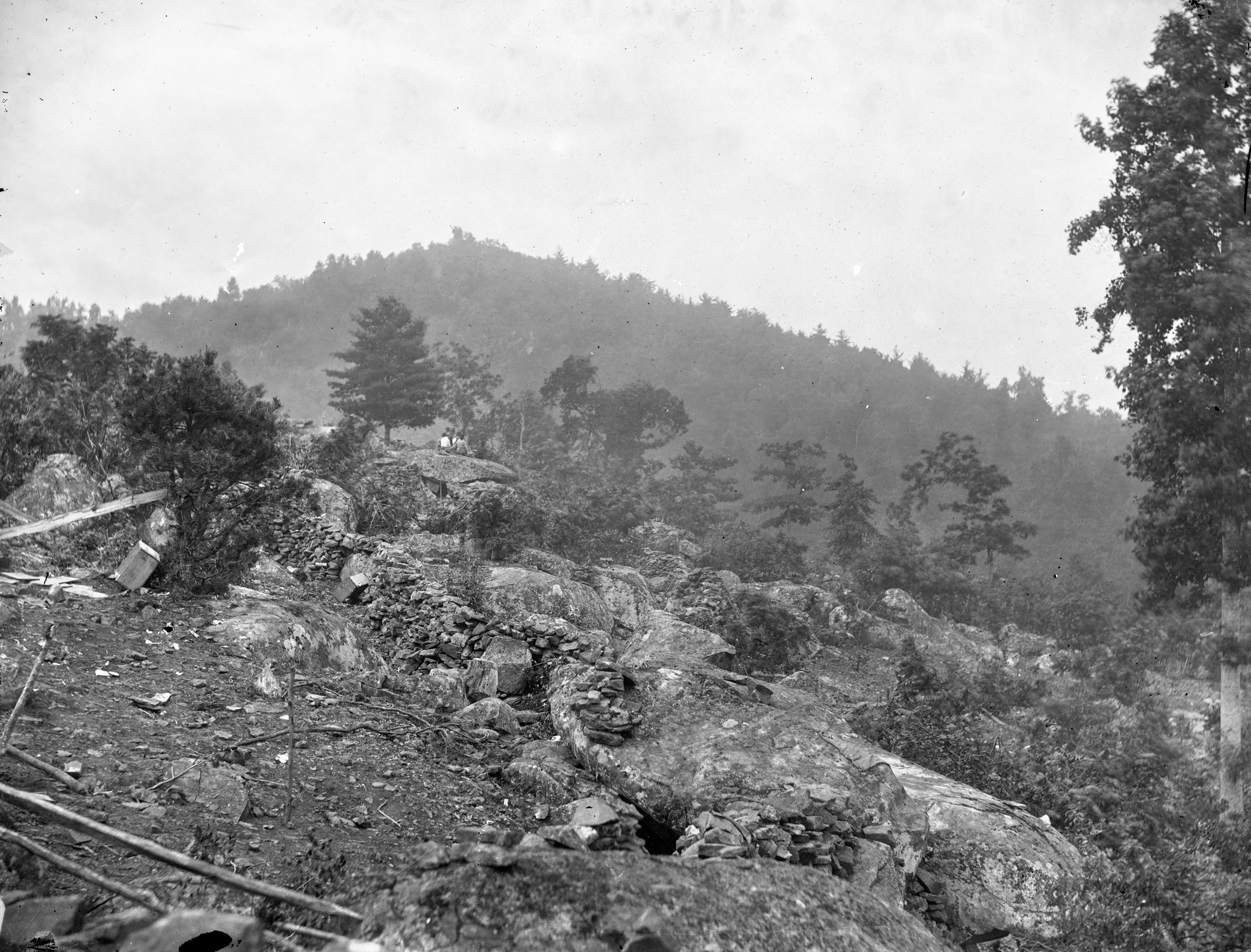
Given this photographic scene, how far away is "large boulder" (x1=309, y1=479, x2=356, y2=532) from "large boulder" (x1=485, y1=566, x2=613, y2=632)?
13.4 ft

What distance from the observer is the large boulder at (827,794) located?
5410mm

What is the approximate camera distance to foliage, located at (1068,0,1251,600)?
1155 centimetres

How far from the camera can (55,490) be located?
1093cm

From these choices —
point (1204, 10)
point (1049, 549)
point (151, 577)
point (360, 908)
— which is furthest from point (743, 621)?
point (1049, 549)

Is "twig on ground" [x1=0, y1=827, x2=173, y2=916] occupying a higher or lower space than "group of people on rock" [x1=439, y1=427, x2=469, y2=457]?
lower

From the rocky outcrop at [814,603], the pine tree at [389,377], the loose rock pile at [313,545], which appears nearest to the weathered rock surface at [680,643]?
the loose rock pile at [313,545]

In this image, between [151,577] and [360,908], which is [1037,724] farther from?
[151,577]

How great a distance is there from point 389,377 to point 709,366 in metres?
39.5

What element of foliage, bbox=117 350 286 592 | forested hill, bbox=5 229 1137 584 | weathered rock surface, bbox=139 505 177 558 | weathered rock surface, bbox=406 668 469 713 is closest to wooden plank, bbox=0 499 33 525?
weathered rock surface, bbox=139 505 177 558

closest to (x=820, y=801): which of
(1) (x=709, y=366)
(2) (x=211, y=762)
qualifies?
(2) (x=211, y=762)

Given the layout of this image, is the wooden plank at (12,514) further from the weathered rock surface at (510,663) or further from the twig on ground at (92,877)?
the twig on ground at (92,877)

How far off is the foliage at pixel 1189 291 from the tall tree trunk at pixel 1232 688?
0.27m

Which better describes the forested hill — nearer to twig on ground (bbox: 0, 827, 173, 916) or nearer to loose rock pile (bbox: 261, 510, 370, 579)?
loose rock pile (bbox: 261, 510, 370, 579)

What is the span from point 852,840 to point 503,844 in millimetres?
3166
